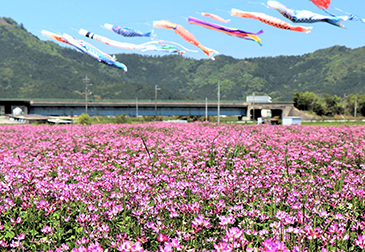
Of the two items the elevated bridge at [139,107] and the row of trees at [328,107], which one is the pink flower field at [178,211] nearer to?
the elevated bridge at [139,107]

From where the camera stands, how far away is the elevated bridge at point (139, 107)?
94375 mm

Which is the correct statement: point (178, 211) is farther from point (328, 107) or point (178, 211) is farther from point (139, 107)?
point (328, 107)

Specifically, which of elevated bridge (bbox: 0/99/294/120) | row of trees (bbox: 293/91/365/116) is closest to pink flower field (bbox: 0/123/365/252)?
elevated bridge (bbox: 0/99/294/120)

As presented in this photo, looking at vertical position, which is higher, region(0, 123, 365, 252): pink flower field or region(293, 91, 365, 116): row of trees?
region(293, 91, 365, 116): row of trees

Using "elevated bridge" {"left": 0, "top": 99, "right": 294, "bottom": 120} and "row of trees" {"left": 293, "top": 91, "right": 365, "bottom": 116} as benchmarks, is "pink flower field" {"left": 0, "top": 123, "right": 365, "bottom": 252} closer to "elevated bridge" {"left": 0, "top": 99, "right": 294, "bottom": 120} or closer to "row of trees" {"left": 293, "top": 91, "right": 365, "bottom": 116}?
"elevated bridge" {"left": 0, "top": 99, "right": 294, "bottom": 120}

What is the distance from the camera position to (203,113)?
106875 millimetres

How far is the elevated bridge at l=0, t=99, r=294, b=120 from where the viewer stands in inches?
3716

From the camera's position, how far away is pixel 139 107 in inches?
4072

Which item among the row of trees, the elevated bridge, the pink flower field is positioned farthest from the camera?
the row of trees

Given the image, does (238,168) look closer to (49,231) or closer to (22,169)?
(49,231)

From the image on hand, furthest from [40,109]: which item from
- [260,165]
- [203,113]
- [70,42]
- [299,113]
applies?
[260,165]

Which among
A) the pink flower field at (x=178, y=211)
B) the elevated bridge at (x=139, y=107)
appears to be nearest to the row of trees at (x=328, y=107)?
the elevated bridge at (x=139, y=107)

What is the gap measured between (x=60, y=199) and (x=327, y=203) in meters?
4.05

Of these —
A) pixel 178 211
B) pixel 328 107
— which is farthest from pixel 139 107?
pixel 178 211
